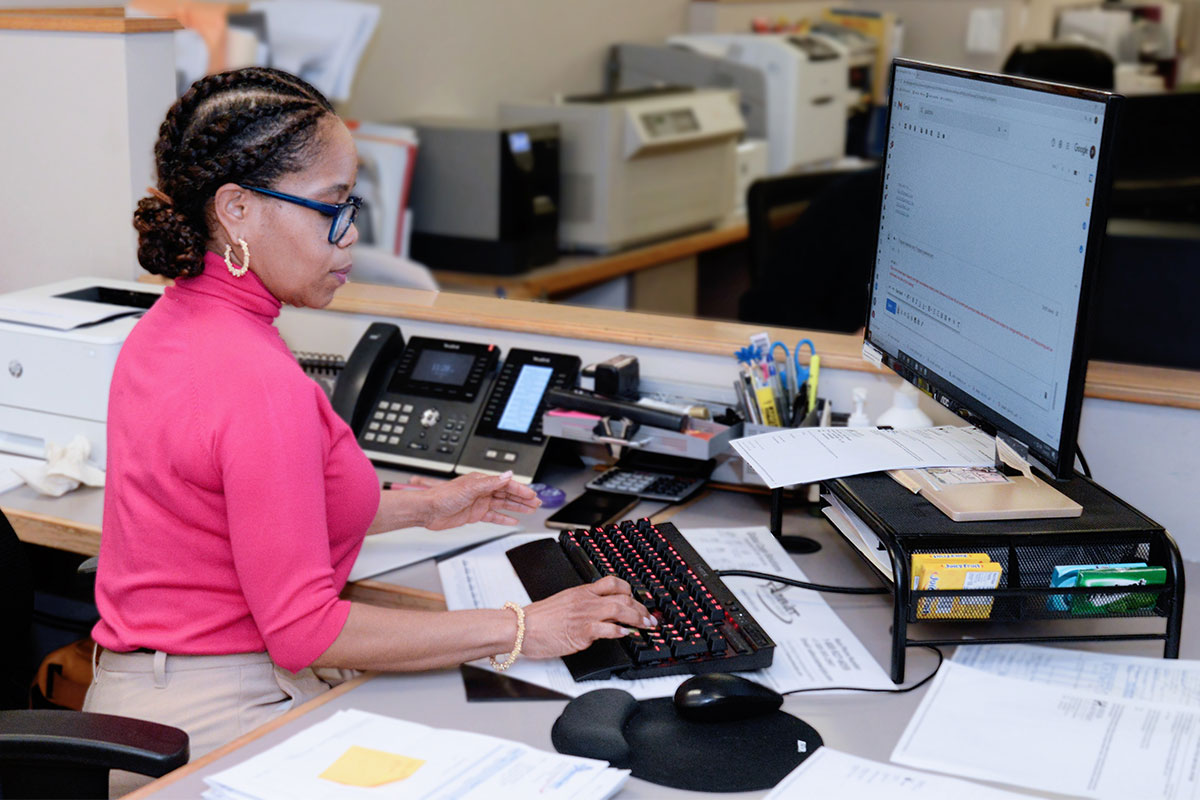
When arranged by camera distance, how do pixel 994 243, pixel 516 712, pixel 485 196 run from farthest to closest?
1. pixel 485 196
2. pixel 994 243
3. pixel 516 712

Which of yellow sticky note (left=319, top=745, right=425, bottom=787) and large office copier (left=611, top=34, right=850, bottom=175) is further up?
large office copier (left=611, top=34, right=850, bottom=175)

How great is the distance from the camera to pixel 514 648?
122 cm

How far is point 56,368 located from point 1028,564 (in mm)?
1321

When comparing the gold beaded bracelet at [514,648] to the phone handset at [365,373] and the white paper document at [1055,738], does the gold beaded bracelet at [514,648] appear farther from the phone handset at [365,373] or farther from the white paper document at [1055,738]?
the phone handset at [365,373]

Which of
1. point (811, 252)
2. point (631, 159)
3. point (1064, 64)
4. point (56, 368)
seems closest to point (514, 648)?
point (56, 368)

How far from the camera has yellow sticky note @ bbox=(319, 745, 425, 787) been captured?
3.31ft

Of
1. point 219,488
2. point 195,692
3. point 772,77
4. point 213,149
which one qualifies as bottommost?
point 195,692

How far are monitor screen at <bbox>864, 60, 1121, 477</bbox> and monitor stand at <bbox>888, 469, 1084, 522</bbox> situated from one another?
0.23 feet

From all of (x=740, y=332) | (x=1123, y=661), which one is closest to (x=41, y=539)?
(x=740, y=332)

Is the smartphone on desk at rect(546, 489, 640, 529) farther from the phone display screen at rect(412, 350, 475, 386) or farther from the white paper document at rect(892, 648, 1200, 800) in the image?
the white paper document at rect(892, 648, 1200, 800)

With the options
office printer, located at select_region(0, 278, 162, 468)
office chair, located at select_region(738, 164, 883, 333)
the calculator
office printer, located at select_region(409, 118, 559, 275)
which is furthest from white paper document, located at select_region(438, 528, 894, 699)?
office printer, located at select_region(409, 118, 559, 275)

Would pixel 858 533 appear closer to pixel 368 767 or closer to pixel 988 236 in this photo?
pixel 988 236

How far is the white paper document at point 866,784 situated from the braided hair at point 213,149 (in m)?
0.73

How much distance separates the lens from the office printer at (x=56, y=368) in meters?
1.74
